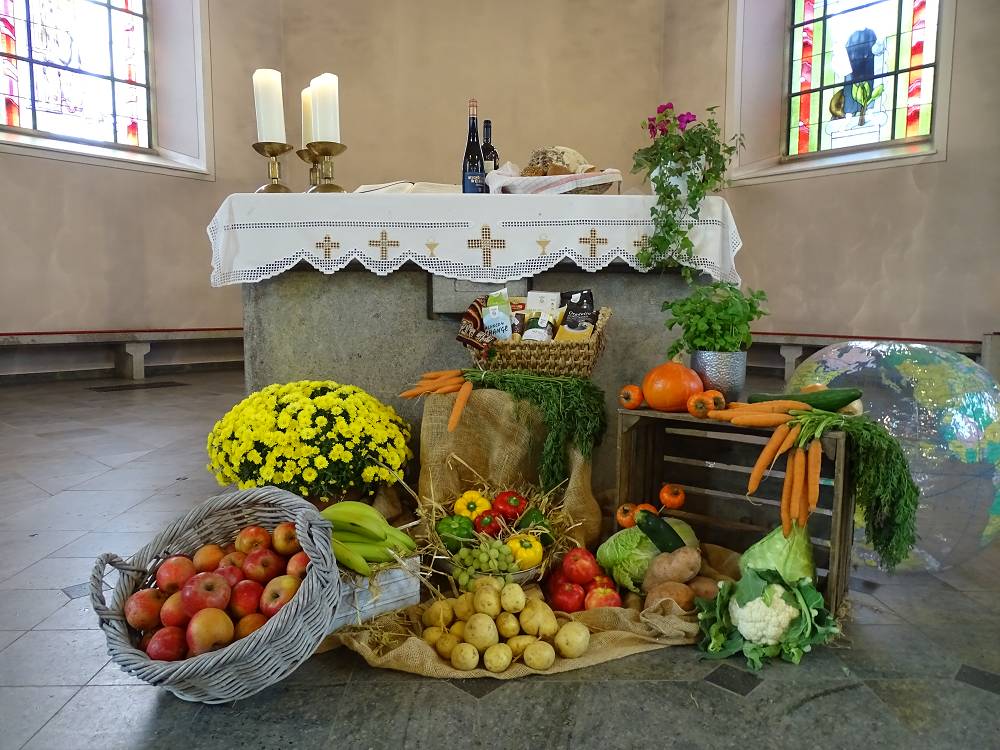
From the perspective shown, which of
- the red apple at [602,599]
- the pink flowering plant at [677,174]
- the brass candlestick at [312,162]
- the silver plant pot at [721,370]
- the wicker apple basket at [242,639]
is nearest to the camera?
the wicker apple basket at [242,639]

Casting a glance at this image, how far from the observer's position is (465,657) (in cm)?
173

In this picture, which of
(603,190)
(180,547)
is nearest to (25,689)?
(180,547)

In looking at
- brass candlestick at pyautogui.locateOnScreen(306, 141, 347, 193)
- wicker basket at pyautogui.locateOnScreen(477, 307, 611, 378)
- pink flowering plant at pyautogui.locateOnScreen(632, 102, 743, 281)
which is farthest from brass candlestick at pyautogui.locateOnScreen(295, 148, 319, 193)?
pink flowering plant at pyautogui.locateOnScreen(632, 102, 743, 281)

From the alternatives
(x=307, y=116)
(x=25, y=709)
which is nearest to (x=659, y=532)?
(x=25, y=709)

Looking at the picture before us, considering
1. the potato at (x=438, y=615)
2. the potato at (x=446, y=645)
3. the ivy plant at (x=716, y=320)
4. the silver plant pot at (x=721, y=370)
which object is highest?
the ivy plant at (x=716, y=320)

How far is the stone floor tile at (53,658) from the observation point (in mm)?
1711

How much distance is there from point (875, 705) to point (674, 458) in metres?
1.04

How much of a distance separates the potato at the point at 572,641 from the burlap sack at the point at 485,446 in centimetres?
76

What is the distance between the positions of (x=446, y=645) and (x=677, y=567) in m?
0.72

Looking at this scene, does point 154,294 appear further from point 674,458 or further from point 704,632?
point 704,632

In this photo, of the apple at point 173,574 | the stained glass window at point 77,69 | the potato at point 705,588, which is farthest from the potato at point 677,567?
the stained glass window at point 77,69

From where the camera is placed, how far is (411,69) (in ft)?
28.1

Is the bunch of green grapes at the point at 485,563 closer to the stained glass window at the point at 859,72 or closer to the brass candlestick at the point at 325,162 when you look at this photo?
the brass candlestick at the point at 325,162

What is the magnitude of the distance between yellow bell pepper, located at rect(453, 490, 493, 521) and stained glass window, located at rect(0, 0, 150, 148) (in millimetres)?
7481
